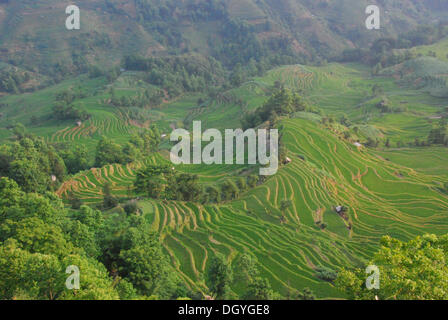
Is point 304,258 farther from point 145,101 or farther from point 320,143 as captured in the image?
point 145,101

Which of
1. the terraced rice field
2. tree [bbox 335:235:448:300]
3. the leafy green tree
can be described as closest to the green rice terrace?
the terraced rice field

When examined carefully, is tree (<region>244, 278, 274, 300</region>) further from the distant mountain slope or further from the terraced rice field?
the distant mountain slope

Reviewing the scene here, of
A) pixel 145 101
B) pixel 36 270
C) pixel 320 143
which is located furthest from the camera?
pixel 145 101

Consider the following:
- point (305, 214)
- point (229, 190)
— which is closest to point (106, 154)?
point (229, 190)

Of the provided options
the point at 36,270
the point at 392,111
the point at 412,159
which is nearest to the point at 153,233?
the point at 36,270

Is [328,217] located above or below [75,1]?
below

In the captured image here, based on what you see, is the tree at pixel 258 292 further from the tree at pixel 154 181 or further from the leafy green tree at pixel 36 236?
the tree at pixel 154 181

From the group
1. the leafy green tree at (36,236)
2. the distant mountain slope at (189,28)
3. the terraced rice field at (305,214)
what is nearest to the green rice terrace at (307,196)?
the terraced rice field at (305,214)

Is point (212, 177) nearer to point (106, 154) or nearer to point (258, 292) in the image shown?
point (106, 154)
